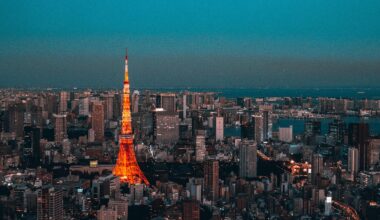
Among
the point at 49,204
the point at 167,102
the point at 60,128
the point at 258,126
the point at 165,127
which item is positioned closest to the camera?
the point at 49,204

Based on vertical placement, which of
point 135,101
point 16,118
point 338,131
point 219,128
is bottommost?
point 219,128

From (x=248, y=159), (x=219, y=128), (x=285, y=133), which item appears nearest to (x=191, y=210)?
(x=248, y=159)

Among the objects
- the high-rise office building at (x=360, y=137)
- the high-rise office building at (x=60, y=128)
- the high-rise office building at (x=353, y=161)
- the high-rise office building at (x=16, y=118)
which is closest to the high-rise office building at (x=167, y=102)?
the high-rise office building at (x=60, y=128)

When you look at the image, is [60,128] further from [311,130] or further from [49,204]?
[49,204]

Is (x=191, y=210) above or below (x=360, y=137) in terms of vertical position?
below

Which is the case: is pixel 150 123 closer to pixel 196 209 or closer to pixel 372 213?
pixel 196 209

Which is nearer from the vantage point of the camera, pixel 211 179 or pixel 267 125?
pixel 211 179

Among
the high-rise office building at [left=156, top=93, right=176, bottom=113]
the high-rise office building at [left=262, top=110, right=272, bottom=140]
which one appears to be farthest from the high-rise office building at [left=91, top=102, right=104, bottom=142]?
the high-rise office building at [left=262, top=110, right=272, bottom=140]

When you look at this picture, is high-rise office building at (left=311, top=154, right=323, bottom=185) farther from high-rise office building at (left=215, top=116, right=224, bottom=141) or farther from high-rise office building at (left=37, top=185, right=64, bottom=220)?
high-rise office building at (left=37, top=185, right=64, bottom=220)
